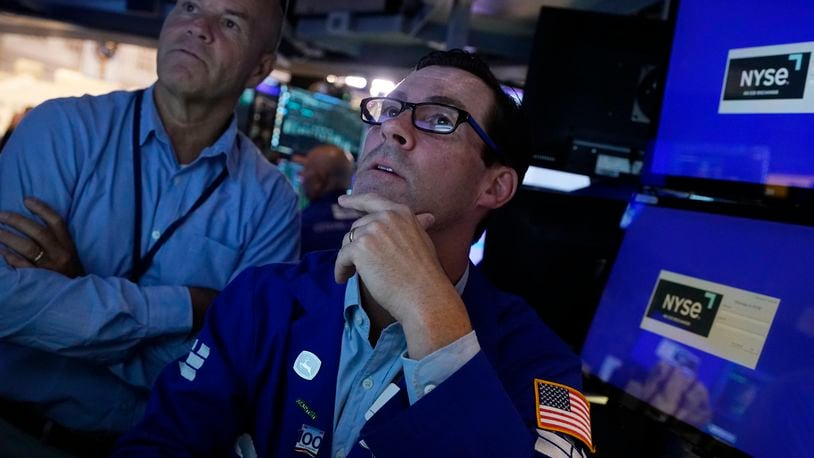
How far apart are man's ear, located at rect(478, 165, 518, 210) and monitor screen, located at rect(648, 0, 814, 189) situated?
1.42 feet

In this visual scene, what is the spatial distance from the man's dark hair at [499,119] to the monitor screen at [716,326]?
1.35ft

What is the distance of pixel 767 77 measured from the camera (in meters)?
1.41

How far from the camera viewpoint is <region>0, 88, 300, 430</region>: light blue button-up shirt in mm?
1532

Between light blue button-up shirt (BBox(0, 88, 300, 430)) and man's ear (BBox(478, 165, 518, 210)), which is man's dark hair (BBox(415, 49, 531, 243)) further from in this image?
light blue button-up shirt (BBox(0, 88, 300, 430))

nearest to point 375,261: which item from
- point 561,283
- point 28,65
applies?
point 561,283

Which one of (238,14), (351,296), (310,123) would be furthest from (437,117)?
(310,123)

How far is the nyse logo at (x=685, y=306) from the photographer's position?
1455 mm

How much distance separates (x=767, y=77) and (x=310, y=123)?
17.8 feet

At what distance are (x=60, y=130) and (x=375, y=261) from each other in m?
1.04

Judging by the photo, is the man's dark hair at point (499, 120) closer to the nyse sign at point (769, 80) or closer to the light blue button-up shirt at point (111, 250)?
the nyse sign at point (769, 80)

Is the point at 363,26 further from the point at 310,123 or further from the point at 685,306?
the point at 685,306

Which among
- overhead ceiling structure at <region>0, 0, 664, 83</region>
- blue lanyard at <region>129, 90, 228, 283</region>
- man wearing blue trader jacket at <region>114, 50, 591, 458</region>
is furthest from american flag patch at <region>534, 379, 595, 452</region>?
overhead ceiling structure at <region>0, 0, 664, 83</region>

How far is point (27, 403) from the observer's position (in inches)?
65.2

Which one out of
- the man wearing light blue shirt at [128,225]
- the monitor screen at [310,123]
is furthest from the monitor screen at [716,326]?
the monitor screen at [310,123]
